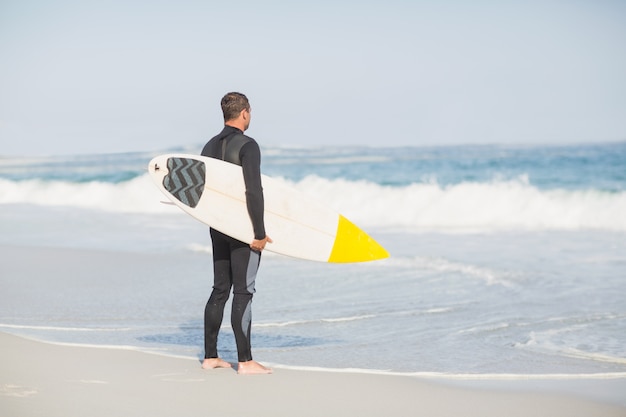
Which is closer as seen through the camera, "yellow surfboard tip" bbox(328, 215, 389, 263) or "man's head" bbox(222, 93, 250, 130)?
"man's head" bbox(222, 93, 250, 130)

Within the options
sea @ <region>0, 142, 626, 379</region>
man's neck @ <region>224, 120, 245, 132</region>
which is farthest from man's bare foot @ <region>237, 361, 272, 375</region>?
man's neck @ <region>224, 120, 245, 132</region>

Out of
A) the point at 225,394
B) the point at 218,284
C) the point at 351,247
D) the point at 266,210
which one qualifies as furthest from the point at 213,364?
the point at 351,247

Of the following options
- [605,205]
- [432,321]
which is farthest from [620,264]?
[605,205]

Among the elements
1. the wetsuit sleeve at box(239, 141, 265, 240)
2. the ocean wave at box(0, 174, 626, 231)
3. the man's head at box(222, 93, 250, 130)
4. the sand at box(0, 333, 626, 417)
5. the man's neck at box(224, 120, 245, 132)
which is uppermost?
the man's head at box(222, 93, 250, 130)

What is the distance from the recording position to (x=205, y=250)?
34.7 ft

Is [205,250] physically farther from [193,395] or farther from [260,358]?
[193,395]

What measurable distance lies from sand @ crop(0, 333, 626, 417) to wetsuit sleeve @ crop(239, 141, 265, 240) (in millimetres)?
788

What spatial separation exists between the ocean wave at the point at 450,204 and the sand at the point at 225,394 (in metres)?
9.40

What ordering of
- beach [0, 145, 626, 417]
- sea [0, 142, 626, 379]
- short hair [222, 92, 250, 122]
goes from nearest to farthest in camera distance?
beach [0, 145, 626, 417] < short hair [222, 92, 250, 122] < sea [0, 142, 626, 379]

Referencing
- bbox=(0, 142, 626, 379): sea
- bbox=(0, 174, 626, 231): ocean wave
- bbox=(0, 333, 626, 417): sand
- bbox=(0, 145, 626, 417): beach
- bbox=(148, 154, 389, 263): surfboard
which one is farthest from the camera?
bbox=(0, 174, 626, 231): ocean wave

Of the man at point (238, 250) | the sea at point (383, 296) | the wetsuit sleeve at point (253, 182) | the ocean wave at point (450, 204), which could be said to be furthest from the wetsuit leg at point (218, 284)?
the ocean wave at point (450, 204)

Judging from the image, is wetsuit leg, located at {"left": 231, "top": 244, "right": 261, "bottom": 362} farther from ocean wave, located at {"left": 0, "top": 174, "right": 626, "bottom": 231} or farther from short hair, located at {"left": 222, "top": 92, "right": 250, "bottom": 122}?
ocean wave, located at {"left": 0, "top": 174, "right": 626, "bottom": 231}

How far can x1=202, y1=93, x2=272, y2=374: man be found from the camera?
4.38 m

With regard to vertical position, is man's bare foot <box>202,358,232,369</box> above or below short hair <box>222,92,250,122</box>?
below
